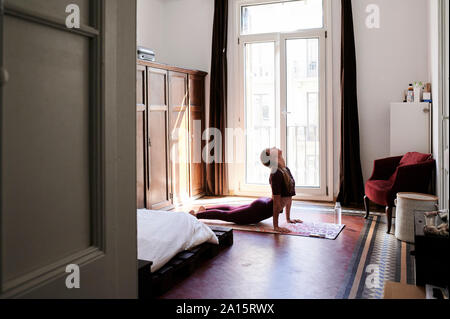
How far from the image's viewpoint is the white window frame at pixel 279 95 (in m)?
5.49

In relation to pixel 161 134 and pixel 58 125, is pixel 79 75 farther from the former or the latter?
pixel 161 134

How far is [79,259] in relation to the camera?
99 centimetres

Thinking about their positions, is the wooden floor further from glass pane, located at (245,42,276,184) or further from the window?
glass pane, located at (245,42,276,184)

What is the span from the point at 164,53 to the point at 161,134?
185cm

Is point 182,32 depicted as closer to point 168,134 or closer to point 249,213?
point 168,134

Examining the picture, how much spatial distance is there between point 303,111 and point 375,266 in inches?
119

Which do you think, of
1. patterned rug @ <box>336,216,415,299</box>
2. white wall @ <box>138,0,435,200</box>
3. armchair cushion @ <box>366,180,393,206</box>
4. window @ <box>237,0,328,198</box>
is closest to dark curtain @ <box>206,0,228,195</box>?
window @ <box>237,0,328,198</box>

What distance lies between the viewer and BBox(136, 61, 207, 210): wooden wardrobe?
470cm

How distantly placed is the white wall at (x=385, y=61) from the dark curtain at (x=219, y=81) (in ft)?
6.09

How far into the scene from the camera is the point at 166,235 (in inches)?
115

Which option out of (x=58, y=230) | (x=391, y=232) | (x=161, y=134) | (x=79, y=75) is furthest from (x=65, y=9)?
(x=161, y=134)

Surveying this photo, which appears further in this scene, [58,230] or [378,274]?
[378,274]

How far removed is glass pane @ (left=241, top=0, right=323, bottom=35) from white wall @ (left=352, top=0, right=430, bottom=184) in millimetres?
546

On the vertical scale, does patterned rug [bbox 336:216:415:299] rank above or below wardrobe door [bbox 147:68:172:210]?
below
